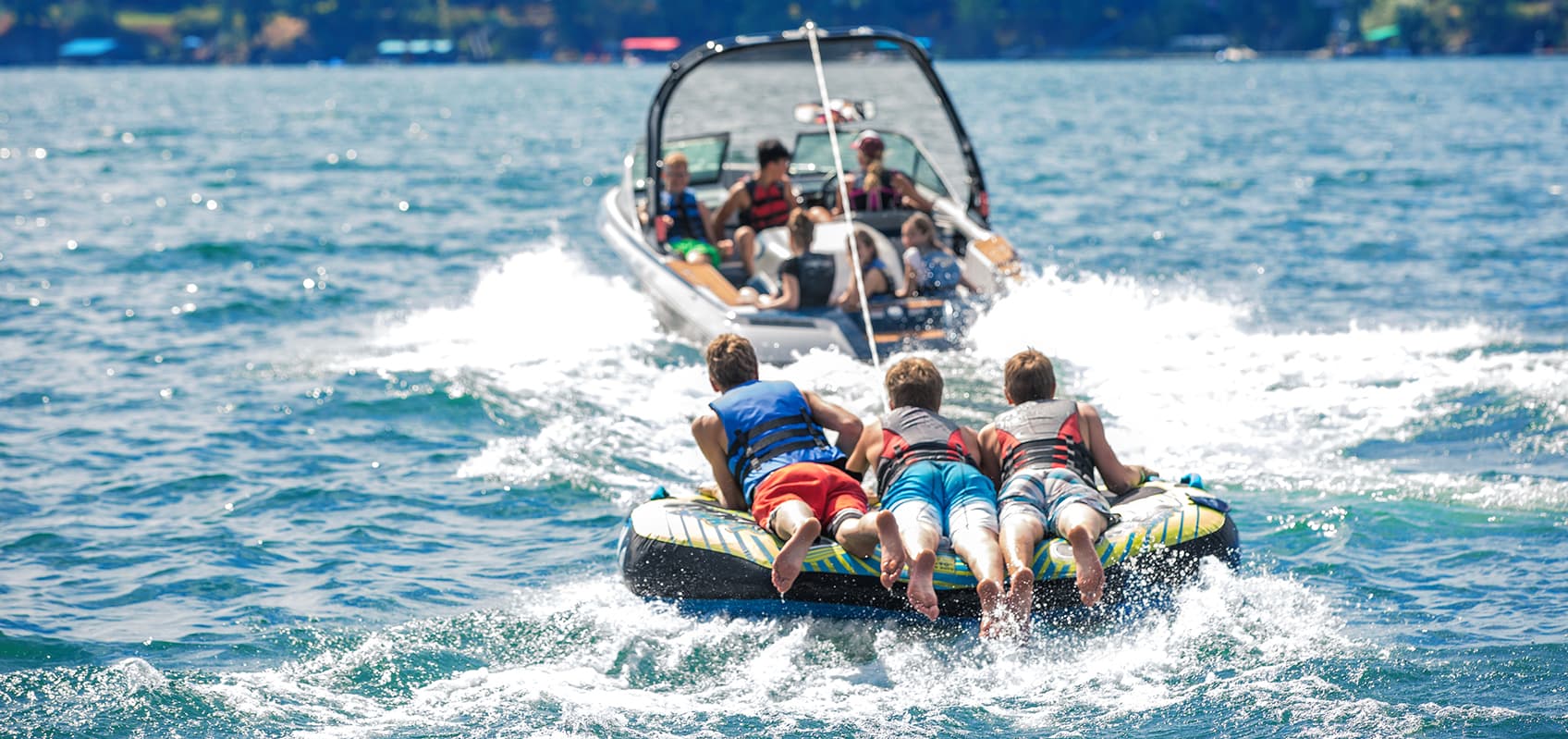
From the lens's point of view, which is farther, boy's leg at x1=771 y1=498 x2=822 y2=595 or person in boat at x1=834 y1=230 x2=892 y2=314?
person in boat at x1=834 y1=230 x2=892 y2=314

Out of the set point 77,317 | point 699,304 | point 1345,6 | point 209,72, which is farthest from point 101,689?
point 1345,6

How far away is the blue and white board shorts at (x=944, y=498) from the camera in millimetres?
6227

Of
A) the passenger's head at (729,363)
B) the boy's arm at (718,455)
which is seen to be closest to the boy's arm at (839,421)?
the passenger's head at (729,363)

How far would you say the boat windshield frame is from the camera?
11797mm

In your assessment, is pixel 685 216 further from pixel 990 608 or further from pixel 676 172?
pixel 990 608

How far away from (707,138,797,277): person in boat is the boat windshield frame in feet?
1.88

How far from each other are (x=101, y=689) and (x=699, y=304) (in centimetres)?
614

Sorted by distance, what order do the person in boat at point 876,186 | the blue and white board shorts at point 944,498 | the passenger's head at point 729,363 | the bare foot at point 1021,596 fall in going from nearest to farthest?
the bare foot at point 1021,596 → the blue and white board shorts at point 944,498 → the passenger's head at point 729,363 → the person in boat at point 876,186

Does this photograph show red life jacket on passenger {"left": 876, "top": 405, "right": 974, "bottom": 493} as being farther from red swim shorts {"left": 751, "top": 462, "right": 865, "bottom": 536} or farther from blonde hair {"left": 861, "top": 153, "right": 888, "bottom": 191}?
blonde hair {"left": 861, "top": 153, "right": 888, "bottom": 191}

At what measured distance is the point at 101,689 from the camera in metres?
6.15

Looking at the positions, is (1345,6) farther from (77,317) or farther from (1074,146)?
(77,317)

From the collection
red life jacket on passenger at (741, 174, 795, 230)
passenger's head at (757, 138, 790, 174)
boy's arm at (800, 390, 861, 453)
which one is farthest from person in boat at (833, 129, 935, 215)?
boy's arm at (800, 390, 861, 453)

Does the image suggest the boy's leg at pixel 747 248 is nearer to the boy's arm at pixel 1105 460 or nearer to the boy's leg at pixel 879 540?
the boy's arm at pixel 1105 460

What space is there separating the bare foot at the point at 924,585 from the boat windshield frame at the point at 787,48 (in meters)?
6.14
